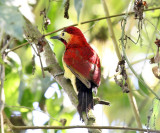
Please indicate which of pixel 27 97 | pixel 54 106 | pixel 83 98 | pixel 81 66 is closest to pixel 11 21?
pixel 83 98

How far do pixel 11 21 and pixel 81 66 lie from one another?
243cm

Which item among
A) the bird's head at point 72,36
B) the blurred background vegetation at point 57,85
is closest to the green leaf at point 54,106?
the blurred background vegetation at point 57,85

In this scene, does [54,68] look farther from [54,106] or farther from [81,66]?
[54,106]

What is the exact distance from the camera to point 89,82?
3510 mm

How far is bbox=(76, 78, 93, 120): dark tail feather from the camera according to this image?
2.93 metres

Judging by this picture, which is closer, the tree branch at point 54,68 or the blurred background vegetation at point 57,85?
the tree branch at point 54,68

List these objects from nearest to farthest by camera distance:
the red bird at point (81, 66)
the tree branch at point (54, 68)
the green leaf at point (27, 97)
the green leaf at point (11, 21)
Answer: the green leaf at point (11, 21), the tree branch at point (54, 68), the red bird at point (81, 66), the green leaf at point (27, 97)

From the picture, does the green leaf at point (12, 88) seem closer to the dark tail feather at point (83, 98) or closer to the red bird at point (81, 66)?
the red bird at point (81, 66)

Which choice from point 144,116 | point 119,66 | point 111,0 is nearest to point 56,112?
point 144,116

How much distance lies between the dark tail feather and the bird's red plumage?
0.38ft

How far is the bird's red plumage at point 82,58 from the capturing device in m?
3.69

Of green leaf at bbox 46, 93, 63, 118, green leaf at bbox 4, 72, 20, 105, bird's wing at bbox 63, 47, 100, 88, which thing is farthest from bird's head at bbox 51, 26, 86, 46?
green leaf at bbox 4, 72, 20, 105

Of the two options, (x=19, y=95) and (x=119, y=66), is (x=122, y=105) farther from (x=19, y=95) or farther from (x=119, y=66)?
Answer: (x=119, y=66)

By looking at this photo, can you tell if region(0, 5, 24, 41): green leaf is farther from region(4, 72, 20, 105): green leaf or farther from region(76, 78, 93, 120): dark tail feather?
region(4, 72, 20, 105): green leaf
